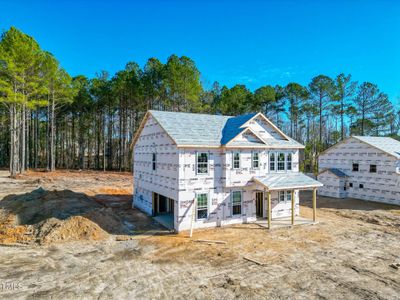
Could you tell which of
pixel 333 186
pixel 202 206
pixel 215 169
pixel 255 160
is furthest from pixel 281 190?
pixel 333 186

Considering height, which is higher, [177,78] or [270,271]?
[177,78]

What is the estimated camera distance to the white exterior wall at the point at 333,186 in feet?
85.8

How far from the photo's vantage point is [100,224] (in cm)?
1441

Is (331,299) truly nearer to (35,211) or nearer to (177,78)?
(35,211)

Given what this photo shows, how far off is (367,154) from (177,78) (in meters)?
25.1

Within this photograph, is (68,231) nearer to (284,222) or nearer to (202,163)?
(202,163)

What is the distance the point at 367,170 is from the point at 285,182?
47.5 ft

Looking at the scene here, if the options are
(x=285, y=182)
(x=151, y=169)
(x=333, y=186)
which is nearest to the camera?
(x=285, y=182)

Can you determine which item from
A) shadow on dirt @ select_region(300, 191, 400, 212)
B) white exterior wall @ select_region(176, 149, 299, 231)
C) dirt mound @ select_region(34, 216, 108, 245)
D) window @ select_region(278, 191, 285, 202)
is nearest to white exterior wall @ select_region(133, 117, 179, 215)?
white exterior wall @ select_region(176, 149, 299, 231)

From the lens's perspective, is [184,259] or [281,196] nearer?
[184,259]

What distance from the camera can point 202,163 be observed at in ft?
48.3

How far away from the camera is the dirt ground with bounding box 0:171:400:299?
8000 mm

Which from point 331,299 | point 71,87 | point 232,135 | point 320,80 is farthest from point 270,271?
point 71,87

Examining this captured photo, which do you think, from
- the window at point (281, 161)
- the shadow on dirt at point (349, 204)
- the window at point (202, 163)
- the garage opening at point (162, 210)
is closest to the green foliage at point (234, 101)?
the shadow on dirt at point (349, 204)
